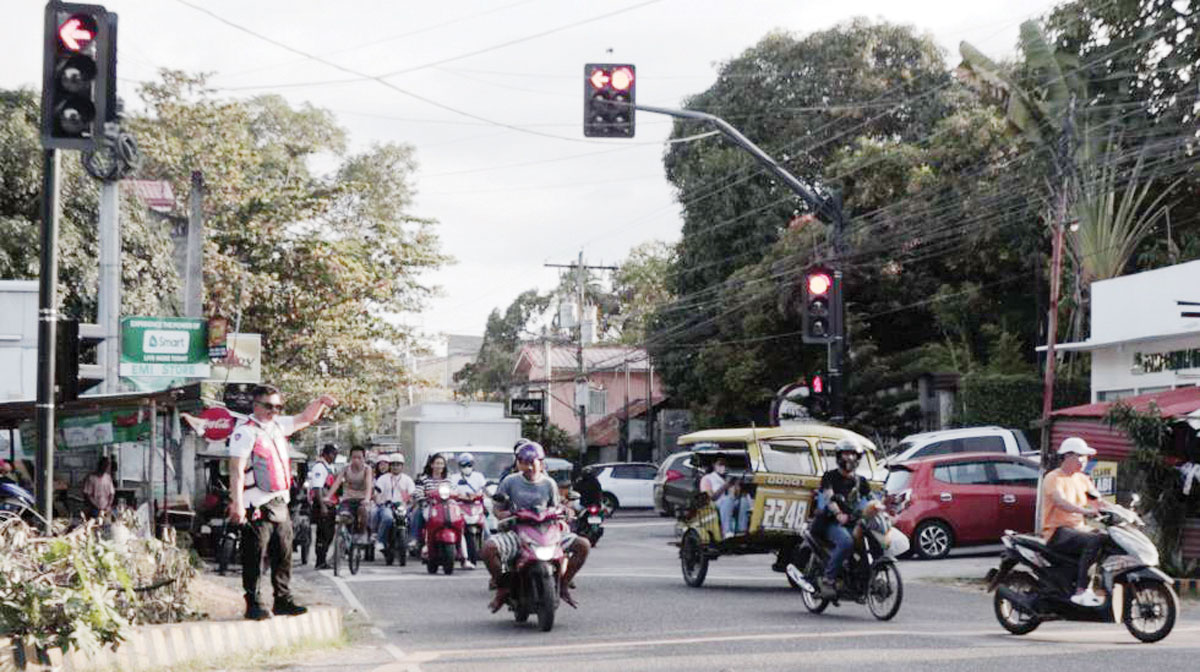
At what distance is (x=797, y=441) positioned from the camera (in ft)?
66.6

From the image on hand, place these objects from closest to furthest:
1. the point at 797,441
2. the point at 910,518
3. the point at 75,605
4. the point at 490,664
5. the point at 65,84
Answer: the point at 75,605
the point at 65,84
the point at 490,664
the point at 797,441
the point at 910,518

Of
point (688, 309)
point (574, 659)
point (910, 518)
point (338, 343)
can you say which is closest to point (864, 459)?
point (910, 518)

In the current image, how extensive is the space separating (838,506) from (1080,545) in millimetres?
2885

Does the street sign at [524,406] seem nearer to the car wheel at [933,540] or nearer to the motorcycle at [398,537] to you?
the motorcycle at [398,537]

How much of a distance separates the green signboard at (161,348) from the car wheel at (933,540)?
11.3m

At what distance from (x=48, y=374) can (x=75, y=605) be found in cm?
241

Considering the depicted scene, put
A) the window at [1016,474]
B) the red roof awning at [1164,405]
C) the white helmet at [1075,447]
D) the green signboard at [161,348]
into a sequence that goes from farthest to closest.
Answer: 1. the window at [1016,474]
2. the green signboard at [161,348]
3. the red roof awning at [1164,405]
4. the white helmet at [1075,447]

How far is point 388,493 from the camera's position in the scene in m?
25.5

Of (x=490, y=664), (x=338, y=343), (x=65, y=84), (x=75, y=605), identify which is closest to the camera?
(x=75, y=605)

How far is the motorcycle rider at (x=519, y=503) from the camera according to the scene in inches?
558

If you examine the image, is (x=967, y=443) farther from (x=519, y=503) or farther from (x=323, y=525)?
(x=519, y=503)

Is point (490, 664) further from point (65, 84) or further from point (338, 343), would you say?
point (338, 343)

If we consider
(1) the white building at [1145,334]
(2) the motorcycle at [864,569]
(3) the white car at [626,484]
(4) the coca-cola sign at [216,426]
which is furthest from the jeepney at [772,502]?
(3) the white car at [626,484]

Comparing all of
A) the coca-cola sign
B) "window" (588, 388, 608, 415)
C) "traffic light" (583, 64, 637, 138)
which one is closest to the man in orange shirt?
"traffic light" (583, 64, 637, 138)
